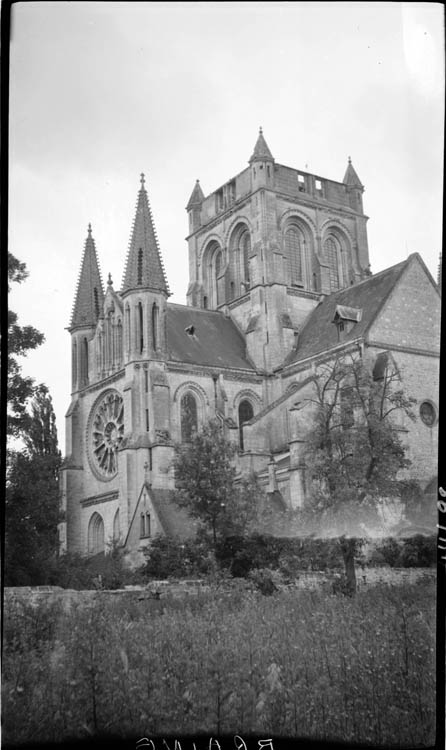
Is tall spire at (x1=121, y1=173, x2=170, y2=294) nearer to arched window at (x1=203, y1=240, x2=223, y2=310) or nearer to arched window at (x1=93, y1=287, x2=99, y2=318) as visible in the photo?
arched window at (x1=93, y1=287, x2=99, y2=318)

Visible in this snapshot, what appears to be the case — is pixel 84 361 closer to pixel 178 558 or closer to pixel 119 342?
pixel 119 342

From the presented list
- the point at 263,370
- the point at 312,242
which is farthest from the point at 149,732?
the point at 312,242

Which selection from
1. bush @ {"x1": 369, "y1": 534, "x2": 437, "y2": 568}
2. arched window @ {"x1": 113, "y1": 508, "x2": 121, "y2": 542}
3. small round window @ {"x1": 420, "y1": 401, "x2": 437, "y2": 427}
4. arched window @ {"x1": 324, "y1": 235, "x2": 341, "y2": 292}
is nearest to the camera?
bush @ {"x1": 369, "y1": 534, "x2": 437, "y2": 568}

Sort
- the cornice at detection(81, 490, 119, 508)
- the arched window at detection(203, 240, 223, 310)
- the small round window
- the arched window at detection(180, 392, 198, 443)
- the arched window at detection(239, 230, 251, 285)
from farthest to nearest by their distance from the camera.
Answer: the arched window at detection(203, 240, 223, 310)
the arched window at detection(239, 230, 251, 285)
the arched window at detection(180, 392, 198, 443)
the cornice at detection(81, 490, 119, 508)
the small round window

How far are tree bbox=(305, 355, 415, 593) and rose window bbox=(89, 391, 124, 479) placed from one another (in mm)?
4557

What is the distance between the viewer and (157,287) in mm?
20797

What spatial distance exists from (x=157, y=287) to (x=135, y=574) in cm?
883

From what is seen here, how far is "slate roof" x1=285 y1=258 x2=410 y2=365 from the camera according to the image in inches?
990

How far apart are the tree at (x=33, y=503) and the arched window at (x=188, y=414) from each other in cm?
817

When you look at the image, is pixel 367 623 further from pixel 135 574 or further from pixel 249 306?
pixel 249 306

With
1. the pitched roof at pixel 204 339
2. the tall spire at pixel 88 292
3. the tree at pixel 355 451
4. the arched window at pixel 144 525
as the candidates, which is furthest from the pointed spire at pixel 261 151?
the pitched roof at pixel 204 339

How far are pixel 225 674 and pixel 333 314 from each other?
21393 mm

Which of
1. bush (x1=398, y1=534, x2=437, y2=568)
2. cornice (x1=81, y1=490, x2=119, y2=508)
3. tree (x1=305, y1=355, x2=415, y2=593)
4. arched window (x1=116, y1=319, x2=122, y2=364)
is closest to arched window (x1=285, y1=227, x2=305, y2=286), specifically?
arched window (x1=116, y1=319, x2=122, y2=364)

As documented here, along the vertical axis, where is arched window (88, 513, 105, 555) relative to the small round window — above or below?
below
